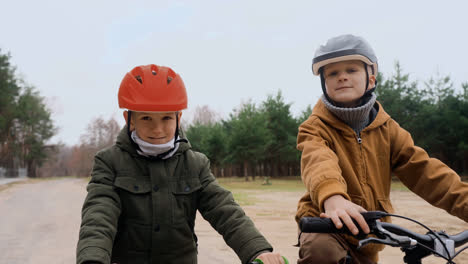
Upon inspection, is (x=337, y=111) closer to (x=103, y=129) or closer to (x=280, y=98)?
(x=280, y=98)

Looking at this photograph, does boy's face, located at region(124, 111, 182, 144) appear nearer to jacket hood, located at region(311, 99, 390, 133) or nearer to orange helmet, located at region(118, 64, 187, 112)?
orange helmet, located at region(118, 64, 187, 112)

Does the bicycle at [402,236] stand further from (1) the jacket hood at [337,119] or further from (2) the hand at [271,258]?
(1) the jacket hood at [337,119]

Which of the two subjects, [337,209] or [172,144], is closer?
[337,209]

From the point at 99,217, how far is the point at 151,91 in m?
0.70

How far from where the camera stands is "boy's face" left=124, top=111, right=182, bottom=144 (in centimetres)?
234

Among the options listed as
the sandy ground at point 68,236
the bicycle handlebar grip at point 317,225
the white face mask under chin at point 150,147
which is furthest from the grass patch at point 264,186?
the bicycle handlebar grip at point 317,225

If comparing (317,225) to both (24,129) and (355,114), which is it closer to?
(355,114)

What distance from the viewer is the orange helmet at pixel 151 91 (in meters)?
2.28

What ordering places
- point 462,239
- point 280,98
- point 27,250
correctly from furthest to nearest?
1. point 280,98
2. point 27,250
3. point 462,239

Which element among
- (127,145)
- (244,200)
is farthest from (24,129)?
(127,145)

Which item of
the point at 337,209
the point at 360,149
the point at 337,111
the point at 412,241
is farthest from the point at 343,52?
the point at 412,241

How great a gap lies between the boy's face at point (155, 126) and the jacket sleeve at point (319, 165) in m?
0.73

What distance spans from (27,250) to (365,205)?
18.6 feet

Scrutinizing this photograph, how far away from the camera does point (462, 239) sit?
1.60 meters
